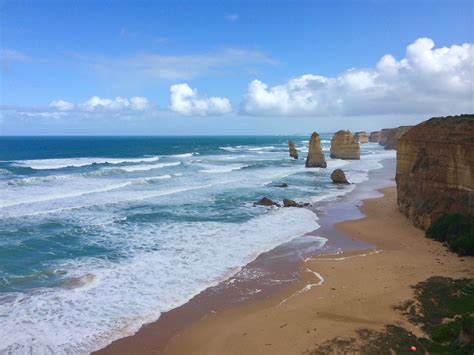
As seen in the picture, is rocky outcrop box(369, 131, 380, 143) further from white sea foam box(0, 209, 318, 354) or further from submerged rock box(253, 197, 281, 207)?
white sea foam box(0, 209, 318, 354)

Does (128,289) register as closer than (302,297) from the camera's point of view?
No

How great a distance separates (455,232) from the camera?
60.8 feet

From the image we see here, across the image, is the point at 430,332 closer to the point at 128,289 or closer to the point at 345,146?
the point at 128,289

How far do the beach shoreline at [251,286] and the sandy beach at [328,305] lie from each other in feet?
1.06

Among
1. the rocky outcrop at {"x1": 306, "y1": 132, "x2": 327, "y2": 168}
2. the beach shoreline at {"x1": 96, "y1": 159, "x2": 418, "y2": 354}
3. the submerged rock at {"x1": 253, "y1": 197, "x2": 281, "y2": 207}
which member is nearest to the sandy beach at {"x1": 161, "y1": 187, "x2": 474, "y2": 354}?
the beach shoreline at {"x1": 96, "y1": 159, "x2": 418, "y2": 354}

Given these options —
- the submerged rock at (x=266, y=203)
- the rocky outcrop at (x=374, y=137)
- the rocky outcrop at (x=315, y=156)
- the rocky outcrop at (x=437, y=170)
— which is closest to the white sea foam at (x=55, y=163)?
the rocky outcrop at (x=315, y=156)

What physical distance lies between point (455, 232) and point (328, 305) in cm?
886

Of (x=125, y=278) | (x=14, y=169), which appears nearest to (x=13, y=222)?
(x=125, y=278)

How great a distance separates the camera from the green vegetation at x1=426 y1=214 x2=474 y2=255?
17047 mm

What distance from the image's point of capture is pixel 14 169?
5484cm

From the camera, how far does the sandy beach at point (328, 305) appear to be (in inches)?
431

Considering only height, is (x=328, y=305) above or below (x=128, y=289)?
above

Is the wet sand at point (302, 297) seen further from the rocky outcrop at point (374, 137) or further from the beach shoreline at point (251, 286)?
the rocky outcrop at point (374, 137)

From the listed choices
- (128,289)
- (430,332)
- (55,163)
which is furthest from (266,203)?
(55,163)
